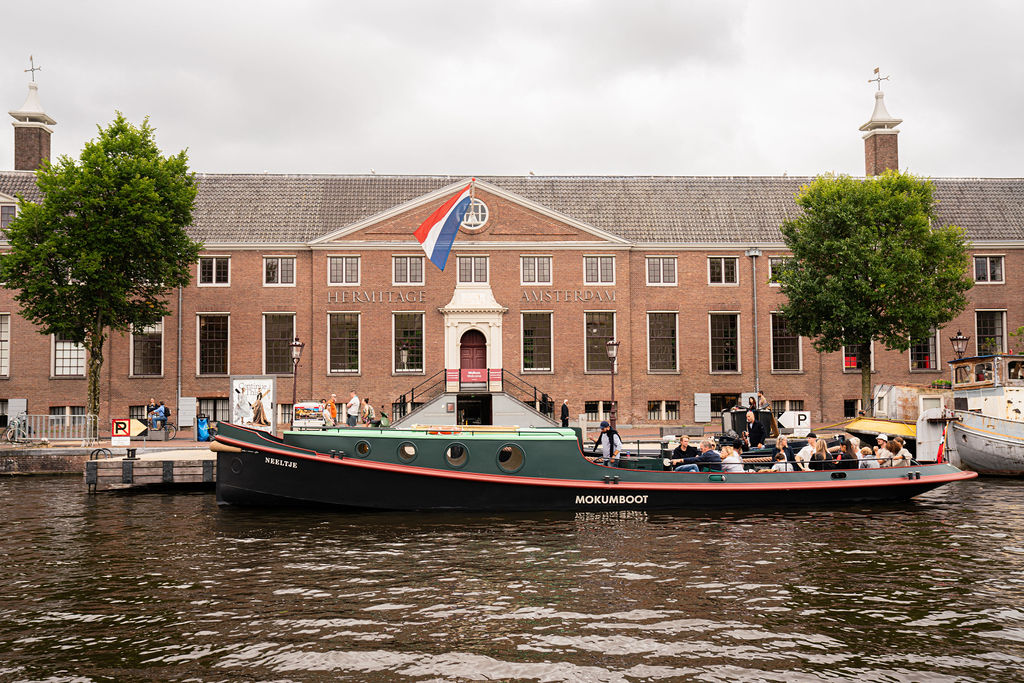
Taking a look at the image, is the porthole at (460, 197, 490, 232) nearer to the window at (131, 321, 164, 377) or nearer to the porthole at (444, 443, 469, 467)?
the window at (131, 321, 164, 377)

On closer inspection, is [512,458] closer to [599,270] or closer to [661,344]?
[599,270]

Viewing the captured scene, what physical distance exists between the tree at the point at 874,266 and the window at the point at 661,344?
751cm

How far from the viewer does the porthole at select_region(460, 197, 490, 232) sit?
39.1 meters

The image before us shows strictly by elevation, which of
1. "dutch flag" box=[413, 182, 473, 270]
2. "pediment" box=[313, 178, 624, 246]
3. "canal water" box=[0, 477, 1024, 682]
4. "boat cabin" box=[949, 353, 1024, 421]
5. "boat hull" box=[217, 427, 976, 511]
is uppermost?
"pediment" box=[313, 178, 624, 246]

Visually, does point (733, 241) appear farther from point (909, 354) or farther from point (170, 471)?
point (170, 471)

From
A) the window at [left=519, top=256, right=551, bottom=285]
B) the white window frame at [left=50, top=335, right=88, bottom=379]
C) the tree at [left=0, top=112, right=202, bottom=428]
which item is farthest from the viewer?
the window at [left=519, top=256, right=551, bottom=285]

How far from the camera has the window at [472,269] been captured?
39250 millimetres

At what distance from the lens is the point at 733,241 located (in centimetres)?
4038

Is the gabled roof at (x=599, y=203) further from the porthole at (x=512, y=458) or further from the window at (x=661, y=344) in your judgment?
the porthole at (x=512, y=458)

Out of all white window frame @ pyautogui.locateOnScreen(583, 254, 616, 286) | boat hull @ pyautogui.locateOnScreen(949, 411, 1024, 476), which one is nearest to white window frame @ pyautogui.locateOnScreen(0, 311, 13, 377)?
white window frame @ pyautogui.locateOnScreen(583, 254, 616, 286)

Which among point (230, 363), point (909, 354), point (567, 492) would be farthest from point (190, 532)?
point (909, 354)

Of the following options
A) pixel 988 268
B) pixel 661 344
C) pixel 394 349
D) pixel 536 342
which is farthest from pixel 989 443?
pixel 394 349

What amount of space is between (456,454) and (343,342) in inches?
868

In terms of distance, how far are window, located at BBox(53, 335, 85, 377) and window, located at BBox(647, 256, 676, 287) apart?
30.6 meters
